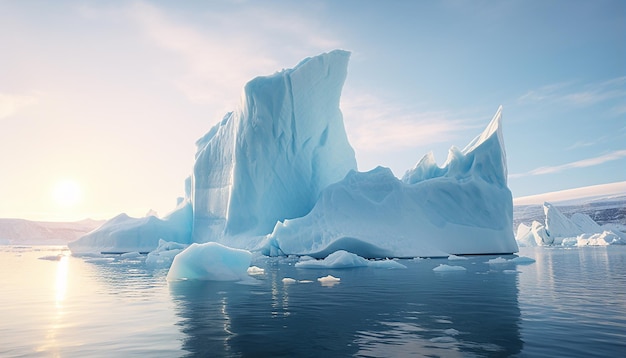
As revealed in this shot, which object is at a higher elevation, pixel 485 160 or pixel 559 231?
pixel 485 160

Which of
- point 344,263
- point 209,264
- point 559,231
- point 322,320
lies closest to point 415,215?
point 344,263

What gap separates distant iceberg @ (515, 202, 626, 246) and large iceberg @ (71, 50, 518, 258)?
21.4 m

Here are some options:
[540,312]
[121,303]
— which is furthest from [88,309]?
[540,312]

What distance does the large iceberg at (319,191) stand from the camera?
2277cm

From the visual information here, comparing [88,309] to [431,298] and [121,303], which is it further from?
[431,298]

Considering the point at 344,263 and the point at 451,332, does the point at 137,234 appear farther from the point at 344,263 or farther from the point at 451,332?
the point at 451,332

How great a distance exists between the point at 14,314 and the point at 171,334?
3.57m

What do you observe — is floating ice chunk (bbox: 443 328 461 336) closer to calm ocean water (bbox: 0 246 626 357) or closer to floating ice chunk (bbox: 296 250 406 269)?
calm ocean water (bbox: 0 246 626 357)

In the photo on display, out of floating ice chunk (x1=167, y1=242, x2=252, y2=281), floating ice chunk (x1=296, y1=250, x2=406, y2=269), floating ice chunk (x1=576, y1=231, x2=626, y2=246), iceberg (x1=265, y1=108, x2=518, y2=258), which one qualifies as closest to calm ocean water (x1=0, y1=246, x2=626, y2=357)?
floating ice chunk (x1=167, y1=242, x2=252, y2=281)

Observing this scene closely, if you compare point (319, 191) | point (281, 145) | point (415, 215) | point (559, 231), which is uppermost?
point (281, 145)

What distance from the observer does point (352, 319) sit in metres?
6.21

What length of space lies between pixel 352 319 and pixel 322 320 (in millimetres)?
416

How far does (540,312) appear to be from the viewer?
261 inches

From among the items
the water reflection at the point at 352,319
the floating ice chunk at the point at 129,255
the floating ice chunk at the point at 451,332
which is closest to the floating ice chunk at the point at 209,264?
the water reflection at the point at 352,319
